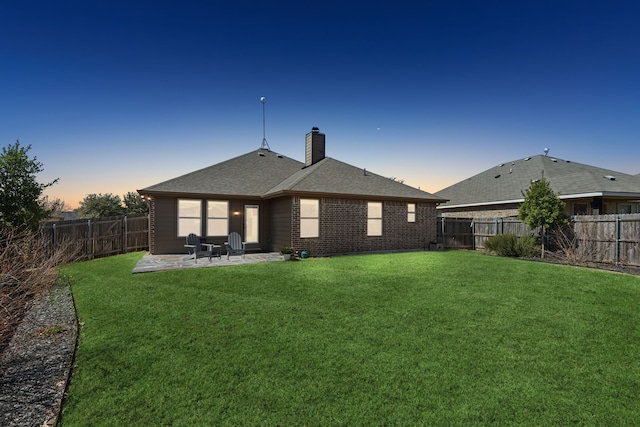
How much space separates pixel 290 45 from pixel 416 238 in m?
10.9

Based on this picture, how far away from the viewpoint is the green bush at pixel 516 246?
1351 cm

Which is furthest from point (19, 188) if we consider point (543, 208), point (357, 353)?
point (543, 208)

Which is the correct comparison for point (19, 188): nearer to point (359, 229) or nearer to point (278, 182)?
point (278, 182)

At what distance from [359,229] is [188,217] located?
7816 mm

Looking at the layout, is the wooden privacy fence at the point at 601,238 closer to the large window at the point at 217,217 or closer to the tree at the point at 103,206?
the large window at the point at 217,217

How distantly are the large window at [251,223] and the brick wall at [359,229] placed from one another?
3.07m

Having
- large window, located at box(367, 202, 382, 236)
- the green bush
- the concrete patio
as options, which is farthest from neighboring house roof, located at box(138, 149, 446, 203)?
the green bush

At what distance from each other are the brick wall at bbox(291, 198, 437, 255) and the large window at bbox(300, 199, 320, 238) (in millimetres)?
182

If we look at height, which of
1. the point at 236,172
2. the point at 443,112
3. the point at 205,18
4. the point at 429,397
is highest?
the point at 205,18

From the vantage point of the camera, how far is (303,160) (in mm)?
20281

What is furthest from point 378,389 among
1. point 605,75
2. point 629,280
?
point 605,75

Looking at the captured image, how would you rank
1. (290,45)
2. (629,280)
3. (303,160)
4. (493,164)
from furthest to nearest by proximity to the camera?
(493,164) → (303,160) → (290,45) → (629,280)

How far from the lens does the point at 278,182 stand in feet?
55.3

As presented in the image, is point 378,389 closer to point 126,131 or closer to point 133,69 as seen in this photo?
point 133,69
